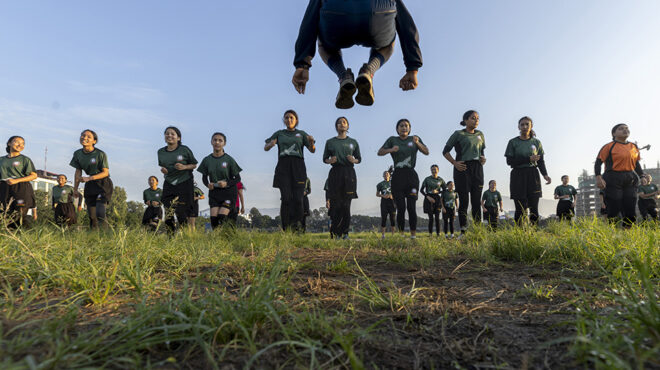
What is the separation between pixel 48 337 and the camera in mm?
1074

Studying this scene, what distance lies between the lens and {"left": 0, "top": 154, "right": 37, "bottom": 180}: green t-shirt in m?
6.73

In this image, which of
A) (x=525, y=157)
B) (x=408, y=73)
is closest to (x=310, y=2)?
(x=408, y=73)

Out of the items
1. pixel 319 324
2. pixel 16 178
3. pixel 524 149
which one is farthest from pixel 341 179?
pixel 16 178

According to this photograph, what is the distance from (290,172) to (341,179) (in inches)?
41.7

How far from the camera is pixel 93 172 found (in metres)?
6.71

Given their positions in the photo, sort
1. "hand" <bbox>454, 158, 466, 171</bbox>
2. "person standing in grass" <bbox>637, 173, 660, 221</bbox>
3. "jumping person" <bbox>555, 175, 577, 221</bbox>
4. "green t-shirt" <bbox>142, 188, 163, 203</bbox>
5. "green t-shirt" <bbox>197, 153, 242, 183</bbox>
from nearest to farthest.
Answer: "hand" <bbox>454, 158, 466, 171</bbox> → "green t-shirt" <bbox>197, 153, 242, 183</bbox> → "green t-shirt" <bbox>142, 188, 163, 203</bbox> → "jumping person" <bbox>555, 175, 577, 221</bbox> → "person standing in grass" <bbox>637, 173, 660, 221</bbox>

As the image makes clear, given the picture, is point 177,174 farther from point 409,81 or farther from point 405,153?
point 409,81

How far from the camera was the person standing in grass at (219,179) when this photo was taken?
6641 mm

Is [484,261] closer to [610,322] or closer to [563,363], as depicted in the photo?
[610,322]

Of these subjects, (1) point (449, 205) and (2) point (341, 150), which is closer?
(2) point (341, 150)

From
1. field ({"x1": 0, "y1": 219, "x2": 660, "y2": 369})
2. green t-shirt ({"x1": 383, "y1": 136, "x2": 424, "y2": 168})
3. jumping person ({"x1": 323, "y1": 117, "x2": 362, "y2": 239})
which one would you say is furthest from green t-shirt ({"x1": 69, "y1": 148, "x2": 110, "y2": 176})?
green t-shirt ({"x1": 383, "y1": 136, "x2": 424, "y2": 168})

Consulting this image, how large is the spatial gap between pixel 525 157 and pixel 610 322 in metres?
6.07

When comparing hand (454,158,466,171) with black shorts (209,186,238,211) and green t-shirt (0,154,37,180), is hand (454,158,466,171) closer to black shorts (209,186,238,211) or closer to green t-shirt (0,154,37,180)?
black shorts (209,186,238,211)

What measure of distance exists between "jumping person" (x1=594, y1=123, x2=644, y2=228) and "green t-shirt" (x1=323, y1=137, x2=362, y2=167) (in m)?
4.45
